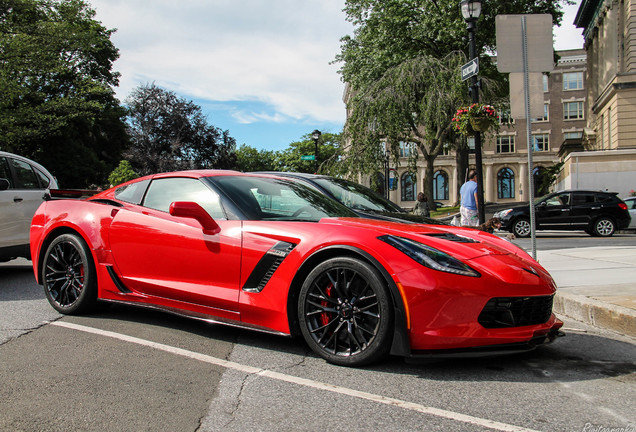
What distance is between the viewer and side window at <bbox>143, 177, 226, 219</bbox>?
4.27m

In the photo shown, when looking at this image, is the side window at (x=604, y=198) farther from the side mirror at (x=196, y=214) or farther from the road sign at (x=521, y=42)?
the side mirror at (x=196, y=214)

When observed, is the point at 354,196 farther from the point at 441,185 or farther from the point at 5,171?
the point at 441,185

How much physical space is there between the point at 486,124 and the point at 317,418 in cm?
1007

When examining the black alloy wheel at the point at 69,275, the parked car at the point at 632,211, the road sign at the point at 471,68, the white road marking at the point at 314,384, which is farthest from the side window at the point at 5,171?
the parked car at the point at 632,211

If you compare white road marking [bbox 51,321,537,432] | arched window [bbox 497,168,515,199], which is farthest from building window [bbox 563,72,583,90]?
white road marking [bbox 51,321,537,432]

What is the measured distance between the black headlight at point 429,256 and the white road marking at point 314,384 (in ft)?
2.78

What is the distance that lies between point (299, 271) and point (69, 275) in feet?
8.69

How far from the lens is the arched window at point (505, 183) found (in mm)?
67312

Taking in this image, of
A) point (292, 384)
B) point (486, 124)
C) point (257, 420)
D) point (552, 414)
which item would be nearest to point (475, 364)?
point (552, 414)

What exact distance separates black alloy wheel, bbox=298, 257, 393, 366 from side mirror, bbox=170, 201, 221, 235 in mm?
931

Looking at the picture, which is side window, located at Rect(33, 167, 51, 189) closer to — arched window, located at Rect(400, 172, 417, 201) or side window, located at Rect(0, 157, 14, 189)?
side window, located at Rect(0, 157, 14, 189)

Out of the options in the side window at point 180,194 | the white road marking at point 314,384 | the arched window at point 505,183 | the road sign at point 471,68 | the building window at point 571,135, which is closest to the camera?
the white road marking at point 314,384

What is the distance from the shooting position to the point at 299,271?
11.7 feet

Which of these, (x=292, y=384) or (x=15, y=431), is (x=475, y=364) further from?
(x=15, y=431)
